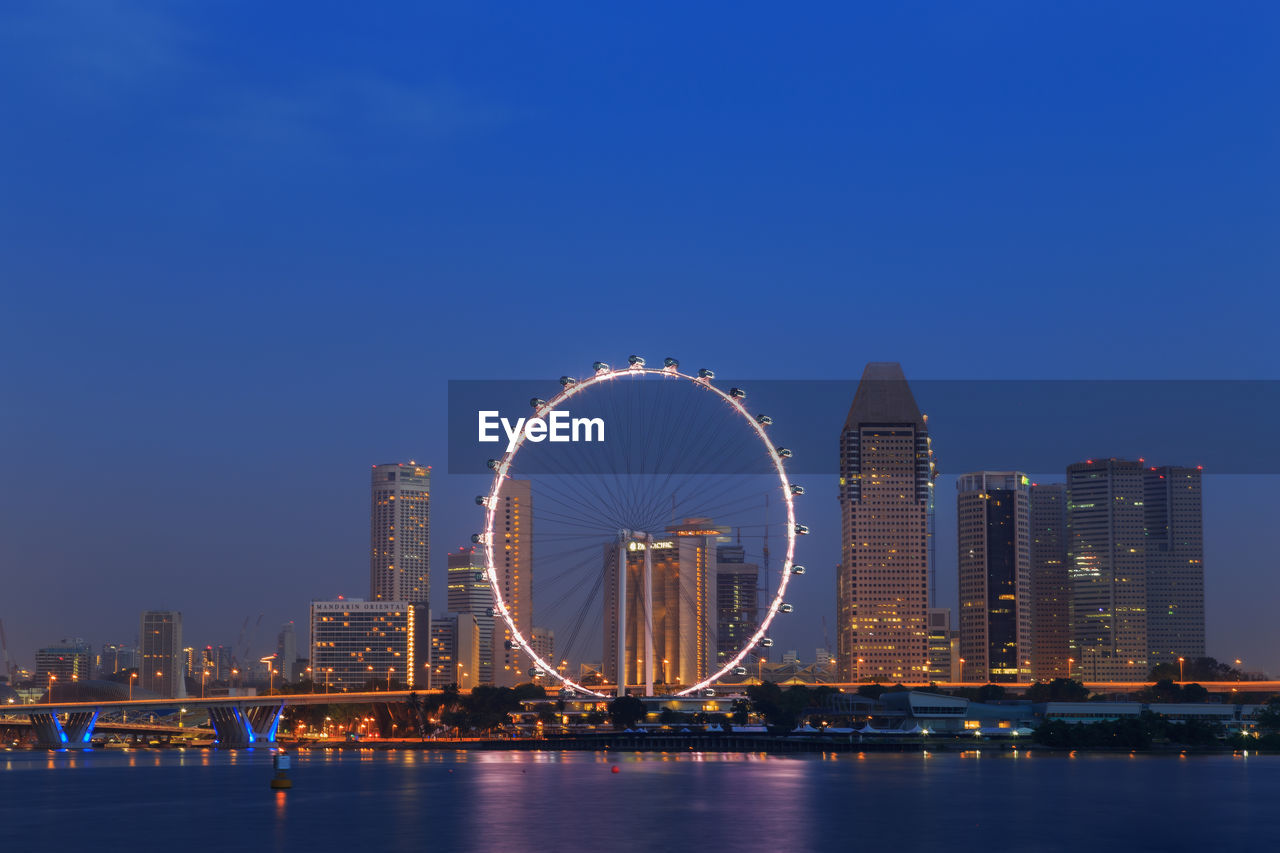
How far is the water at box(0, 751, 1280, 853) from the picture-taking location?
7712 cm

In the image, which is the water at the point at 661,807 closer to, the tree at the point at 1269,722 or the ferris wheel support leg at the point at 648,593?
the ferris wheel support leg at the point at 648,593

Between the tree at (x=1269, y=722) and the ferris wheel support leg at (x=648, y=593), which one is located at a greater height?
the ferris wheel support leg at (x=648, y=593)

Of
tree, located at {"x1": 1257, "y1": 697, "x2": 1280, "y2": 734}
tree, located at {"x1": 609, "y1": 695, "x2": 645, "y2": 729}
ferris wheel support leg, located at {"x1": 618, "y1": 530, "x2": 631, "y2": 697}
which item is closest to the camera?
ferris wheel support leg, located at {"x1": 618, "y1": 530, "x2": 631, "y2": 697}

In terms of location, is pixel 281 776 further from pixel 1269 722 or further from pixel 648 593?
pixel 1269 722

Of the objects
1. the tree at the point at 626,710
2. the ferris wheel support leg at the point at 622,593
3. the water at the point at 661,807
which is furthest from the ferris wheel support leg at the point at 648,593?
the tree at the point at 626,710

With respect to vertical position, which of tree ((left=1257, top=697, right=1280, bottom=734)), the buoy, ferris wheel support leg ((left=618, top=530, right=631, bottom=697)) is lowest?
tree ((left=1257, top=697, right=1280, bottom=734))

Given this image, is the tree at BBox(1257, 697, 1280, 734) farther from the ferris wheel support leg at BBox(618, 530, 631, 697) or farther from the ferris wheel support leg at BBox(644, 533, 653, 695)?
the ferris wheel support leg at BBox(644, 533, 653, 695)

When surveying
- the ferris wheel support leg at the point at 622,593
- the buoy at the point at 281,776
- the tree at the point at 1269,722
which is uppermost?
the ferris wheel support leg at the point at 622,593

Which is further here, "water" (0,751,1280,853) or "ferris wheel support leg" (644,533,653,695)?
"ferris wheel support leg" (644,533,653,695)

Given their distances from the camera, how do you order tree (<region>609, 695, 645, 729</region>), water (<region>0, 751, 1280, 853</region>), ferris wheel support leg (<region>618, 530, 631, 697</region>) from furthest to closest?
tree (<region>609, 695, 645, 729</region>)
ferris wheel support leg (<region>618, 530, 631, 697</region>)
water (<region>0, 751, 1280, 853</region>)

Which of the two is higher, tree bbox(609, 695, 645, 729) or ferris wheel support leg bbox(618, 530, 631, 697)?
ferris wheel support leg bbox(618, 530, 631, 697)

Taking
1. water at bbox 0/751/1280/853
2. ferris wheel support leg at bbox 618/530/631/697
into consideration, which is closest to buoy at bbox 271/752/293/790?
water at bbox 0/751/1280/853

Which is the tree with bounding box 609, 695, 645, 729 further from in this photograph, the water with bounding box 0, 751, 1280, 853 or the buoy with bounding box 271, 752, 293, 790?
the buoy with bounding box 271, 752, 293, 790

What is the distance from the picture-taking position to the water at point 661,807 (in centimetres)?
7712
